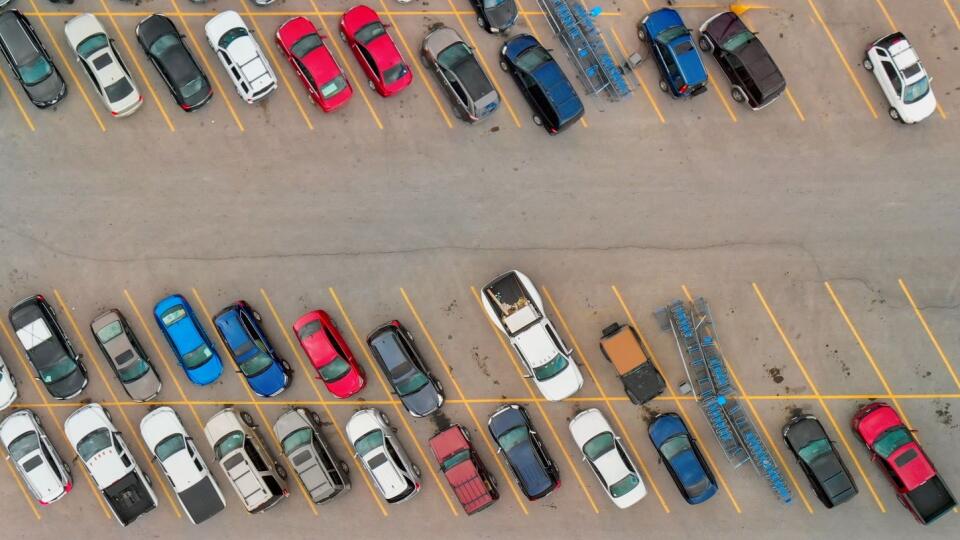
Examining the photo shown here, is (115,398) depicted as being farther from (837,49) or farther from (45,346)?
(837,49)

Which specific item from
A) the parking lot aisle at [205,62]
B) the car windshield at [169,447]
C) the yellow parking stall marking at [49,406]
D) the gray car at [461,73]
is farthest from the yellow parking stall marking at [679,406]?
the yellow parking stall marking at [49,406]

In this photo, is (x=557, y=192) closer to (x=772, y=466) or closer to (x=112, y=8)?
(x=772, y=466)

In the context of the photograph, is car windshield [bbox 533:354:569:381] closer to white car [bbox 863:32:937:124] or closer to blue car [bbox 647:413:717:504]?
→ blue car [bbox 647:413:717:504]

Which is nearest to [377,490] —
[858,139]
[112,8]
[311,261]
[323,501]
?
[323,501]

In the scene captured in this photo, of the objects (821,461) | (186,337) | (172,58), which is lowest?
(821,461)

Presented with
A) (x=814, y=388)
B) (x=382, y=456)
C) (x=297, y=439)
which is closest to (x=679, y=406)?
(x=814, y=388)

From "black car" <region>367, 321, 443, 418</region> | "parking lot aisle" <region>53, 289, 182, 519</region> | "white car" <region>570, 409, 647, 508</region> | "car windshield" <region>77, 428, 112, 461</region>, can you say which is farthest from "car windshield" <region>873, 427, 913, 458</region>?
"car windshield" <region>77, 428, 112, 461</region>

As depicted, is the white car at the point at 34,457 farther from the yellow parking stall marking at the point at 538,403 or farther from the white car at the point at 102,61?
the yellow parking stall marking at the point at 538,403

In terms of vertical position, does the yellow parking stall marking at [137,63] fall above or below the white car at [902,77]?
above
